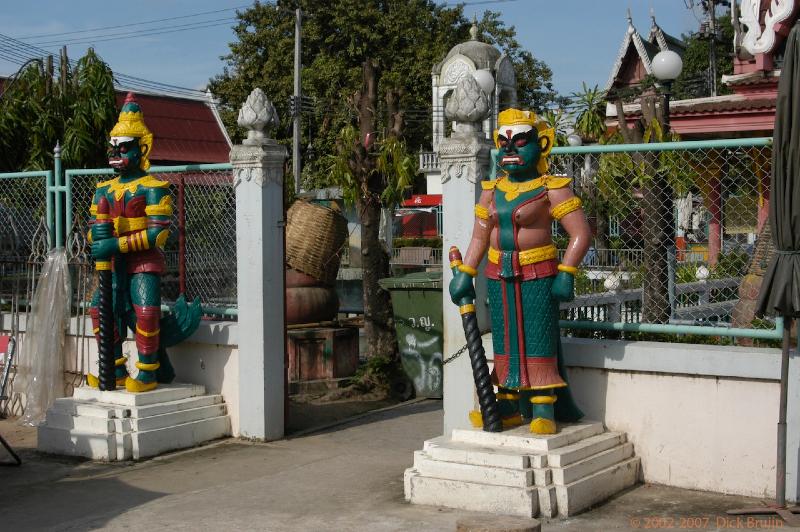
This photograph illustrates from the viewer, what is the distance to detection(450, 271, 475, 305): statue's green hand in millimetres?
6562

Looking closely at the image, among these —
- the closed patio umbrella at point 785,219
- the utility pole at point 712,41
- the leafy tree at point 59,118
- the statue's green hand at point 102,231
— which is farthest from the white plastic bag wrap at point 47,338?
the utility pole at point 712,41

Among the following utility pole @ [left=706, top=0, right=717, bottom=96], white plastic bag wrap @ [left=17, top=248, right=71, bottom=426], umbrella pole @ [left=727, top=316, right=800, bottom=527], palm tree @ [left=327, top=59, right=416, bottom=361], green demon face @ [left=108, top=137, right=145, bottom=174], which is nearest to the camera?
umbrella pole @ [left=727, top=316, right=800, bottom=527]

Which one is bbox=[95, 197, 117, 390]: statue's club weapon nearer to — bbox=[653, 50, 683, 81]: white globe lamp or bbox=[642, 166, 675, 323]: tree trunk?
bbox=[642, 166, 675, 323]: tree trunk

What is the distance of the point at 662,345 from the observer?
6691 millimetres

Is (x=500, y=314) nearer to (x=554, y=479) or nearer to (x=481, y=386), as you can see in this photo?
(x=481, y=386)

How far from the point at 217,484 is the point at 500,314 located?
2428 mm

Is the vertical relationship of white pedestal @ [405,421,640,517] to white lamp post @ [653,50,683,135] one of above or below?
below

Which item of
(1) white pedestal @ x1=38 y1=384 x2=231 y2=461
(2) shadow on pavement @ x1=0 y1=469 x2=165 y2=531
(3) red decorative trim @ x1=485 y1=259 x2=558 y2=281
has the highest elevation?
(3) red decorative trim @ x1=485 y1=259 x2=558 y2=281

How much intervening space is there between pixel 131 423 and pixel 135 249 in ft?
4.63

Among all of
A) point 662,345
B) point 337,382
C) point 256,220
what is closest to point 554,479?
point 662,345

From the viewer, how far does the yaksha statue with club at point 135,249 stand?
8.20m

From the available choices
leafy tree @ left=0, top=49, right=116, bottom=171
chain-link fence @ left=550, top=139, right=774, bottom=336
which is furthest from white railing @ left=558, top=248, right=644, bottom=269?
leafy tree @ left=0, top=49, right=116, bottom=171

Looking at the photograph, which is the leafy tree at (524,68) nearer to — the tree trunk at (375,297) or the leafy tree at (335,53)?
the leafy tree at (335,53)

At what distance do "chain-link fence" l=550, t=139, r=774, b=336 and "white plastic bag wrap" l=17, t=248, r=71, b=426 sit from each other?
4.85 metres
